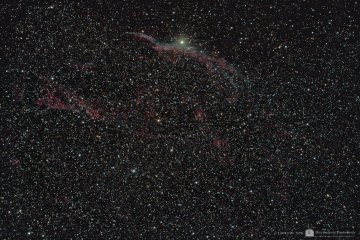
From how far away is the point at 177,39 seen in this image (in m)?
1.64

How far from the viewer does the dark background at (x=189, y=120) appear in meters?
1.62

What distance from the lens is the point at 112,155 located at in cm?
163

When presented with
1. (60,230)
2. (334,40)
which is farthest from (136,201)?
(334,40)

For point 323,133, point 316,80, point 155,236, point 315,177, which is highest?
point 316,80

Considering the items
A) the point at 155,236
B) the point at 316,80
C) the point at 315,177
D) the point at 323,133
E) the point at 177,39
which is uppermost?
the point at 177,39

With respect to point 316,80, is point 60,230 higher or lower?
lower

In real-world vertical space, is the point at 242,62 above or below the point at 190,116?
above

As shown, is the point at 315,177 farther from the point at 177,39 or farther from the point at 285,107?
the point at 177,39

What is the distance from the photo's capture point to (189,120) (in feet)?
5.41

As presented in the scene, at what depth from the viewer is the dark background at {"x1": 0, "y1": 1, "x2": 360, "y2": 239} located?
5.32 ft

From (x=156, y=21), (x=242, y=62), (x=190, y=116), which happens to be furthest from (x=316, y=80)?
(x=156, y=21)

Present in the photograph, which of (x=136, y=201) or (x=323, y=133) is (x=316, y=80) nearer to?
(x=323, y=133)

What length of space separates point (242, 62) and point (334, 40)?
29cm

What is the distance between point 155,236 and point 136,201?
0.40ft
